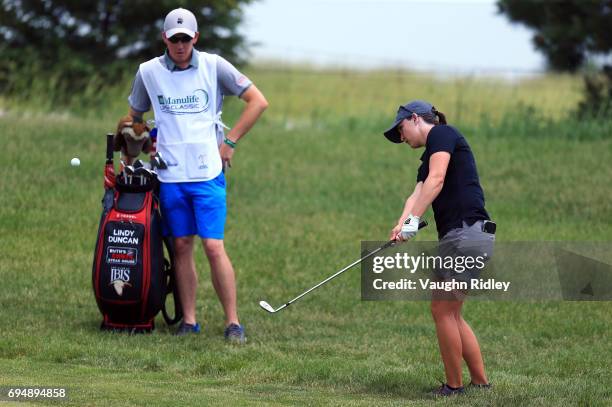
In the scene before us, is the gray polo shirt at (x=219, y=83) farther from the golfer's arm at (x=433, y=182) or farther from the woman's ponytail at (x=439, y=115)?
the golfer's arm at (x=433, y=182)

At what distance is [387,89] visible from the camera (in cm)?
2722

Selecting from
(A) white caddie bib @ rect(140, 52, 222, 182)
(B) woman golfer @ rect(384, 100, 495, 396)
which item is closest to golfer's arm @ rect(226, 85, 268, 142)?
(A) white caddie bib @ rect(140, 52, 222, 182)

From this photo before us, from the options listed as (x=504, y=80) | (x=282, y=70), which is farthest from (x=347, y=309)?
(x=282, y=70)

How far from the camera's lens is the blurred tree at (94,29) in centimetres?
2172

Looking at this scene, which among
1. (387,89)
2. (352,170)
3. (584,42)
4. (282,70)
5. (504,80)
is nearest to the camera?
(352,170)

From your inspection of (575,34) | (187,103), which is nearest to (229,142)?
(187,103)

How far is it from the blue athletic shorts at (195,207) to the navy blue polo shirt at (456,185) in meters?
2.04

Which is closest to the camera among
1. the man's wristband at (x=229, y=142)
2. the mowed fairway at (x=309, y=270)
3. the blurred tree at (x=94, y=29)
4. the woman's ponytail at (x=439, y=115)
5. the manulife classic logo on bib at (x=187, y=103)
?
the woman's ponytail at (x=439, y=115)

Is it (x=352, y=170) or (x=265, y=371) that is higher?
(x=352, y=170)

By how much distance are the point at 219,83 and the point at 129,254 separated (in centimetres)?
135

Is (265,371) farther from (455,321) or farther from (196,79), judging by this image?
(196,79)

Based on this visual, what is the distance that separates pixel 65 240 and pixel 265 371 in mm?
4548

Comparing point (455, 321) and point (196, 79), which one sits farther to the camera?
point (196, 79)

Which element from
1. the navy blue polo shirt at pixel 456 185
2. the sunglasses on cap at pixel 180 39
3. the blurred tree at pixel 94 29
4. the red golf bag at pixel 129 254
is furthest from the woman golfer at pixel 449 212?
the blurred tree at pixel 94 29
